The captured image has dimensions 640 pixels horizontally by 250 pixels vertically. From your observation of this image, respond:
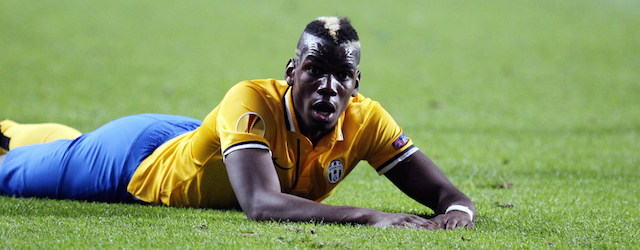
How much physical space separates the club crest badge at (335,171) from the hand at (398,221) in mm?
531

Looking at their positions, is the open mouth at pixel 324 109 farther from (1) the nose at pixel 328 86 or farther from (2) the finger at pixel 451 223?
(2) the finger at pixel 451 223

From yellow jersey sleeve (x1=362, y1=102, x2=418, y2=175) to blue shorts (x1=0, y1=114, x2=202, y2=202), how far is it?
1.51 meters

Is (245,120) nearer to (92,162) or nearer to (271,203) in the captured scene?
(271,203)

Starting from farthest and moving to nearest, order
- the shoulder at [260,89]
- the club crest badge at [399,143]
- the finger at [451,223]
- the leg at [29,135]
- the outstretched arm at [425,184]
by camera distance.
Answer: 1. the leg at [29,135]
2. the club crest badge at [399,143]
3. the outstretched arm at [425,184]
4. the shoulder at [260,89]
5. the finger at [451,223]

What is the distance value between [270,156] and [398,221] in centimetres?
73

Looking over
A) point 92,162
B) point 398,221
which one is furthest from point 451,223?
point 92,162

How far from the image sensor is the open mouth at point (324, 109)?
3246mm

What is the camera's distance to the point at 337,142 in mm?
3518

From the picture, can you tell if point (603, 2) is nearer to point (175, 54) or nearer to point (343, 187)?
point (175, 54)

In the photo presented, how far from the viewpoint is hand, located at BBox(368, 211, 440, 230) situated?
119 inches

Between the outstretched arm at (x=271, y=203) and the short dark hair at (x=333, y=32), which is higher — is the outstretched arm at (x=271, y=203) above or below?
below

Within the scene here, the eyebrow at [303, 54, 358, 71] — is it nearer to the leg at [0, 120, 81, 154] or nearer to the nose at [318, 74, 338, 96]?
the nose at [318, 74, 338, 96]

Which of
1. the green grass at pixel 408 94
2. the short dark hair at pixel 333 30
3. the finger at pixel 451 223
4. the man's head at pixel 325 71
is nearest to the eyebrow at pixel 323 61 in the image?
the man's head at pixel 325 71

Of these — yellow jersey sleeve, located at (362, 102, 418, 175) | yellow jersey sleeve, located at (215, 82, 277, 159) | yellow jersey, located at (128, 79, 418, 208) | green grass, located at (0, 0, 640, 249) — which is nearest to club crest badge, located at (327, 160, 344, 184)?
yellow jersey, located at (128, 79, 418, 208)
